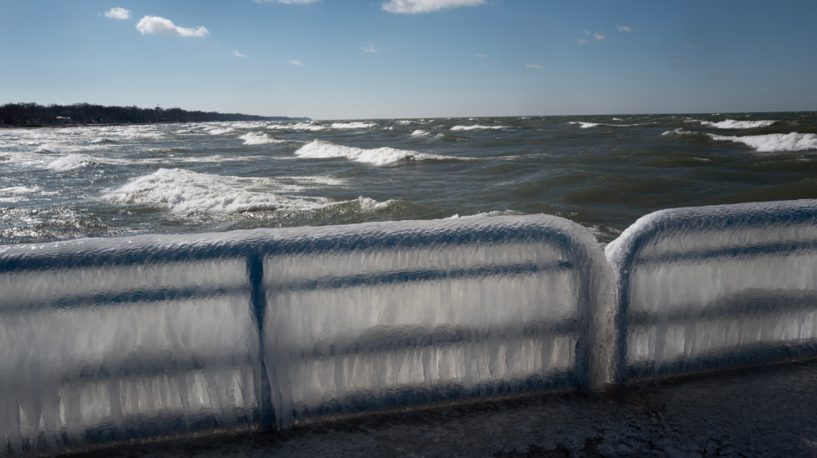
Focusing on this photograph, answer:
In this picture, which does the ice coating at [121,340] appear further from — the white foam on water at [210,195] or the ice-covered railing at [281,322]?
the white foam on water at [210,195]

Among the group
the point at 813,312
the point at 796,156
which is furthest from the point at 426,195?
the point at 796,156

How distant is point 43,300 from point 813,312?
8.99 feet

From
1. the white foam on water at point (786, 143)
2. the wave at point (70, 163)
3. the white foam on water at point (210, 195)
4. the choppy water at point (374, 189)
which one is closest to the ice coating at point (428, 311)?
the choppy water at point (374, 189)

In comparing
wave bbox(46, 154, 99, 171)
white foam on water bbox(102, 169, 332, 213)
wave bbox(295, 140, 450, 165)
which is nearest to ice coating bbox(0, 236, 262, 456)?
white foam on water bbox(102, 169, 332, 213)

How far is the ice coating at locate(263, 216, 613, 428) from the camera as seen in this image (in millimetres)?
1568

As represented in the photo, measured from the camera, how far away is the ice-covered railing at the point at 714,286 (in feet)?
5.77

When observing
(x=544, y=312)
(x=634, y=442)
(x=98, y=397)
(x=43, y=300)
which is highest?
(x=43, y=300)

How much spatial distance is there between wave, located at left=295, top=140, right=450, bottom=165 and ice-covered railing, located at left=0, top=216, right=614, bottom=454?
59.0ft

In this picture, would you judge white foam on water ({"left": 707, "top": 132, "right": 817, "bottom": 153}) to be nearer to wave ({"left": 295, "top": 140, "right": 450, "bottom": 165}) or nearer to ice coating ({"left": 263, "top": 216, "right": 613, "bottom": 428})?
wave ({"left": 295, "top": 140, "right": 450, "bottom": 165})

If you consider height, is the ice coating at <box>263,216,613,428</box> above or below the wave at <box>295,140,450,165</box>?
below

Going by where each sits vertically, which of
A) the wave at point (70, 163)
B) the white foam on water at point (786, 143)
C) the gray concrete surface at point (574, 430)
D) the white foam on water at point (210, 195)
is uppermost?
the white foam on water at point (786, 143)

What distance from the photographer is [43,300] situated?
1.43 metres

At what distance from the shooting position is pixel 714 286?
184cm

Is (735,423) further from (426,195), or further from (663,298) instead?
Answer: (426,195)
